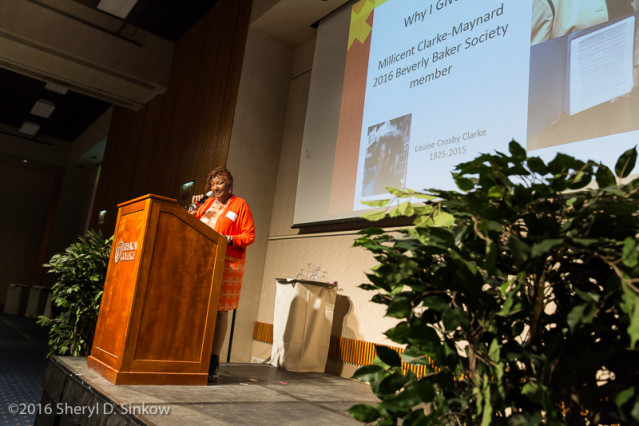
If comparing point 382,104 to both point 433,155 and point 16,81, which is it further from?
point 16,81

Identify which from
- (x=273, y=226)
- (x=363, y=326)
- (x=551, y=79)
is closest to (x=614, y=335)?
(x=551, y=79)

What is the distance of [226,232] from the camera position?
2850 millimetres

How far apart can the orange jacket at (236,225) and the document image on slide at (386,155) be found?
1.02 m

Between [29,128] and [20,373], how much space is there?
7.32 m

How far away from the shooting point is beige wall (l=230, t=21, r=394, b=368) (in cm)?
462

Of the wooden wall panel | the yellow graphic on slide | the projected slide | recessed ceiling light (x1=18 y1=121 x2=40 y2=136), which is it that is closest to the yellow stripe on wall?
the projected slide

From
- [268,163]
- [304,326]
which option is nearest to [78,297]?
[304,326]

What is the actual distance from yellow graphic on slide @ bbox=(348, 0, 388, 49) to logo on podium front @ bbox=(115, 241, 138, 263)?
2596 mm

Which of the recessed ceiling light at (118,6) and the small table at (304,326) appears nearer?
the small table at (304,326)

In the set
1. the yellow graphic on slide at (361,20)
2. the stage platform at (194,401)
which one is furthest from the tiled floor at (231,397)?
the yellow graphic on slide at (361,20)

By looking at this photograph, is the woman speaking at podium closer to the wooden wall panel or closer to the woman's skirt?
the woman's skirt

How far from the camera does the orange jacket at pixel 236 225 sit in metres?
2.77

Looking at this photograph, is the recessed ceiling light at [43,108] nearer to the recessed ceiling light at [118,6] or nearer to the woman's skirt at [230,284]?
the recessed ceiling light at [118,6]

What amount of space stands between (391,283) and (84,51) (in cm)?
662
